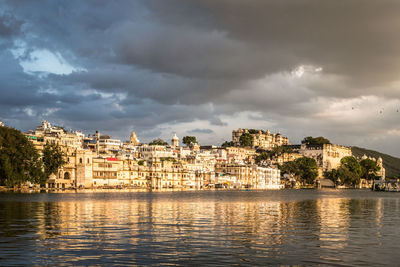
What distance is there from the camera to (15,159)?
97812mm

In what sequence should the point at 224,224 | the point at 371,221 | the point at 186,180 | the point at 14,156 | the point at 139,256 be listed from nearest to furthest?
the point at 139,256
the point at 224,224
the point at 371,221
the point at 14,156
the point at 186,180

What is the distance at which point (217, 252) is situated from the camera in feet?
69.2

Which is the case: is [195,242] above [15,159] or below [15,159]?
below

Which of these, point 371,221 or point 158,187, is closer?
point 371,221

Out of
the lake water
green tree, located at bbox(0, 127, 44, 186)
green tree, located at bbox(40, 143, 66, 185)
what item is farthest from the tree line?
the lake water

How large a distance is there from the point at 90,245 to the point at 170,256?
177 inches

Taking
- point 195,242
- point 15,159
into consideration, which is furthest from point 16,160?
point 195,242

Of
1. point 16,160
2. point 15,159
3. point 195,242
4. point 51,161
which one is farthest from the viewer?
point 51,161

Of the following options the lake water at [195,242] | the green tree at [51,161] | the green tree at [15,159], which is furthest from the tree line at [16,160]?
the lake water at [195,242]

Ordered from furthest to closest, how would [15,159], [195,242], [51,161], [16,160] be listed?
[51,161] < [16,160] < [15,159] < [195,242]

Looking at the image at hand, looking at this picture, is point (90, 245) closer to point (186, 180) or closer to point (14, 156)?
point (14, 156)

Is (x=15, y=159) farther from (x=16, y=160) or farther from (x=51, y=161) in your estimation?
(x=51, y=161)

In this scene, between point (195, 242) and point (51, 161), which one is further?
point (51, 161)

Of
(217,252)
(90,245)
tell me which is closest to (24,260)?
(90,245)
